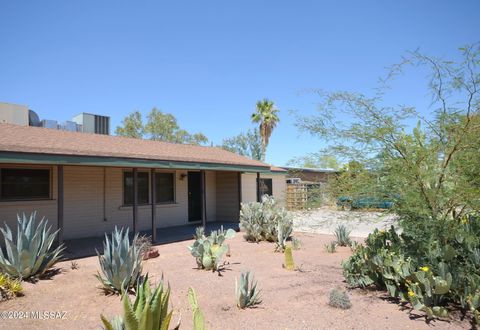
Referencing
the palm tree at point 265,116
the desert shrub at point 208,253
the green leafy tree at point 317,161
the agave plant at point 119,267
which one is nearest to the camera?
the agave plant at point 119,267

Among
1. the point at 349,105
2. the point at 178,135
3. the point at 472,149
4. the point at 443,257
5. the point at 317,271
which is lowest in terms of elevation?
the point at 317,271

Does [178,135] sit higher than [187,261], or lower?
higher

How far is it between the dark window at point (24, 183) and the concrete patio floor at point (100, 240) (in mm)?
1726

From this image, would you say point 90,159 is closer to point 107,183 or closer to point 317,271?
point 107,183

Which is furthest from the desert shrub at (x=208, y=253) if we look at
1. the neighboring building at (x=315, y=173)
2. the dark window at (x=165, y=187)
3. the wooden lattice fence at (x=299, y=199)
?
the dark window at (x=165, y=187)

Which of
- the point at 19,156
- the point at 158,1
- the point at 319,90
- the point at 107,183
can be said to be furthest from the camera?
the point at 107,183

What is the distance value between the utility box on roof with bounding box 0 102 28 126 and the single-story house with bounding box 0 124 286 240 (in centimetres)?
254

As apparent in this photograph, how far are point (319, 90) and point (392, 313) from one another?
368 cm

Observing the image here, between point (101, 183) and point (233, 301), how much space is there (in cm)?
781

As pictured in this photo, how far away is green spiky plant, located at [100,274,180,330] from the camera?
2.63m

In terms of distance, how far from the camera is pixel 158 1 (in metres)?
10.3

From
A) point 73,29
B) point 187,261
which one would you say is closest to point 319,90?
point 187,261

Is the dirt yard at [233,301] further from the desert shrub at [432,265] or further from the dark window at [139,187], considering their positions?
the dark window at [139,187]

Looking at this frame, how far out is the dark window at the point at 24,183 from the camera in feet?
29.3
